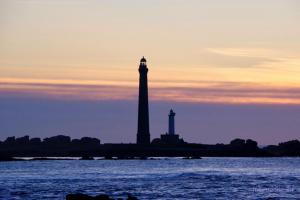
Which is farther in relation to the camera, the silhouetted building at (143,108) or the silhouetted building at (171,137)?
the silhouetted building at (171,137)

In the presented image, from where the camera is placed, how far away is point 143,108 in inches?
4279

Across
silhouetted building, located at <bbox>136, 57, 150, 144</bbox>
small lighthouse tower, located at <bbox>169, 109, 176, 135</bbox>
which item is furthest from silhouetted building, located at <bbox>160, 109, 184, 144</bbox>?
silhouetted building, located at <bbox>136, 57, 150, 144</bbox>

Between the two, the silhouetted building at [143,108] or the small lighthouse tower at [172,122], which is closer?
the silhouetted building at [143,108]

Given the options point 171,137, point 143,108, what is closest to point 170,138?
point 171,137

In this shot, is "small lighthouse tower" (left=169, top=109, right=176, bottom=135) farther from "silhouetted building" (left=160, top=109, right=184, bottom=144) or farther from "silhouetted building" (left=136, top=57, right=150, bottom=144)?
"silhouetted building" (left=136, top=57, right=150, bottom=144)

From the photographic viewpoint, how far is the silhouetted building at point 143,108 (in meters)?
109

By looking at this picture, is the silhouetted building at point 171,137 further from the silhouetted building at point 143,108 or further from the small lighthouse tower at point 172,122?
the silhouetted building at point 143,108

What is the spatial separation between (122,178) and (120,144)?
71.0 m

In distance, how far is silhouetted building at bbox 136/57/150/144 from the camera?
109 meters

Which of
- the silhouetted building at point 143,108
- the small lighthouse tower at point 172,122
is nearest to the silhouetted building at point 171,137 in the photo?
the small lighthouse tower at point 172,122

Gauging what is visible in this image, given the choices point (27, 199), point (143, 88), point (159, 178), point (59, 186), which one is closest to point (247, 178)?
point (159, 178)

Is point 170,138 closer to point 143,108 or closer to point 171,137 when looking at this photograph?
point 171,137

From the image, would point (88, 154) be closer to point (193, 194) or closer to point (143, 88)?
point (143, 88)

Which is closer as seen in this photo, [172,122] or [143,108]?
[143,108]
